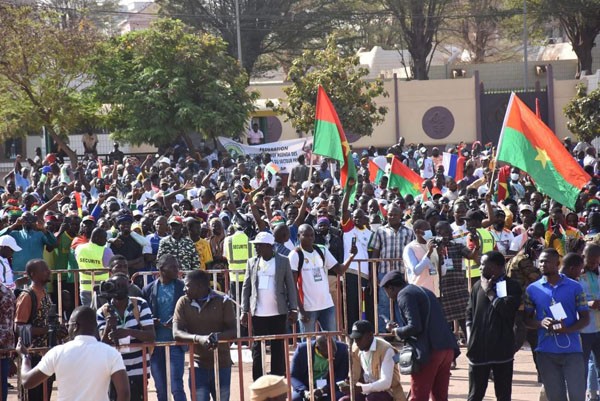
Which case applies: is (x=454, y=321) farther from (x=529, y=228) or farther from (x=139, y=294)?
(x=139, y=294)

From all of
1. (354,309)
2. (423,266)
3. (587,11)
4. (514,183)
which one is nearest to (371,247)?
(354,309)

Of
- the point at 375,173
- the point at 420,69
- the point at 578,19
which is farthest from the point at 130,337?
the point at 578,19

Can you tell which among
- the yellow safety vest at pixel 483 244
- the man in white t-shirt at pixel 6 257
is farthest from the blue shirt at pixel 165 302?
the yellow safety vest at pixel 483 244

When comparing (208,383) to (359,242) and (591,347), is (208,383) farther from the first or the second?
(359,242)

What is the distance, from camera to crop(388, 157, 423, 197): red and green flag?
18.8 meters

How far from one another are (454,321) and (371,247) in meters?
1.22

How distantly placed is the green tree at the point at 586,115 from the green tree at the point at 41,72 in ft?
44.3

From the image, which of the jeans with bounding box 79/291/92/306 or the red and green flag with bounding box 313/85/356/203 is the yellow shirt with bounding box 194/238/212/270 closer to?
the jeans with bounding box 79/291/92/306

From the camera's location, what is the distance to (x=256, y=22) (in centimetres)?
5012

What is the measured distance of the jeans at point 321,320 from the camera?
440 inches

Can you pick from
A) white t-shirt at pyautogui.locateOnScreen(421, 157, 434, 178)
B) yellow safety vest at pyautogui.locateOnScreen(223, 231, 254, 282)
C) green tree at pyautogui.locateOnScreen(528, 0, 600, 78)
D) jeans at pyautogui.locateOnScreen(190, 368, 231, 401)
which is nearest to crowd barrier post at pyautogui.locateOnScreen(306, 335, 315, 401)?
jeans at pyautogui.locateOnScreen(190, 368, 231, 401)

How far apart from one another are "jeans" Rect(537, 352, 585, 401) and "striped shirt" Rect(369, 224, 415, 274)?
4011 millimetres

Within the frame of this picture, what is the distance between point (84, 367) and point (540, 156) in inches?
270

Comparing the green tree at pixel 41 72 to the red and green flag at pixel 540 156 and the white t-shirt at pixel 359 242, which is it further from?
the red and green flag at pixel 540 156
